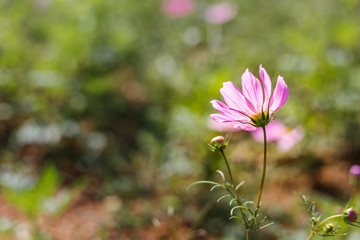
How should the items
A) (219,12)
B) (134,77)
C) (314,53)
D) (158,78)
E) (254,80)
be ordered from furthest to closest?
1. (219,12)
2. (134,77)
3. (158,78)
4. (314,53)
5. (254,80)

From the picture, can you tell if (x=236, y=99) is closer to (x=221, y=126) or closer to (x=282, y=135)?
(x=221, y=126)

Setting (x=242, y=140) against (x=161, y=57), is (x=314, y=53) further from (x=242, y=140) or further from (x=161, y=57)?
(x=161, y=57)

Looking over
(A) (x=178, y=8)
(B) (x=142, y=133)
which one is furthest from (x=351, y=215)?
(A) (x=178, y=8)

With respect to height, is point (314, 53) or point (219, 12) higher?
point (219, 12)

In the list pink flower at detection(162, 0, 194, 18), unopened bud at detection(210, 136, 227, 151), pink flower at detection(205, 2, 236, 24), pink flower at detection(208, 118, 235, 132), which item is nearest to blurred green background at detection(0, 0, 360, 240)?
pink flower at detection(208, 118, 235, 132)

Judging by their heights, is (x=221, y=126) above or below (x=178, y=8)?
below

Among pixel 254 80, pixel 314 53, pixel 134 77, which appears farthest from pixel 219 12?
pixel 254 80

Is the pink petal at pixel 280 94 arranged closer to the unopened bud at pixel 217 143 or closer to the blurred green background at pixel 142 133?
the unopened bud at pixel 217 143

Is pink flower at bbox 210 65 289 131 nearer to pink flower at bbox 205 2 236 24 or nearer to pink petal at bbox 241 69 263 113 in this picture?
pink petal at bbox 241 69 263 113
